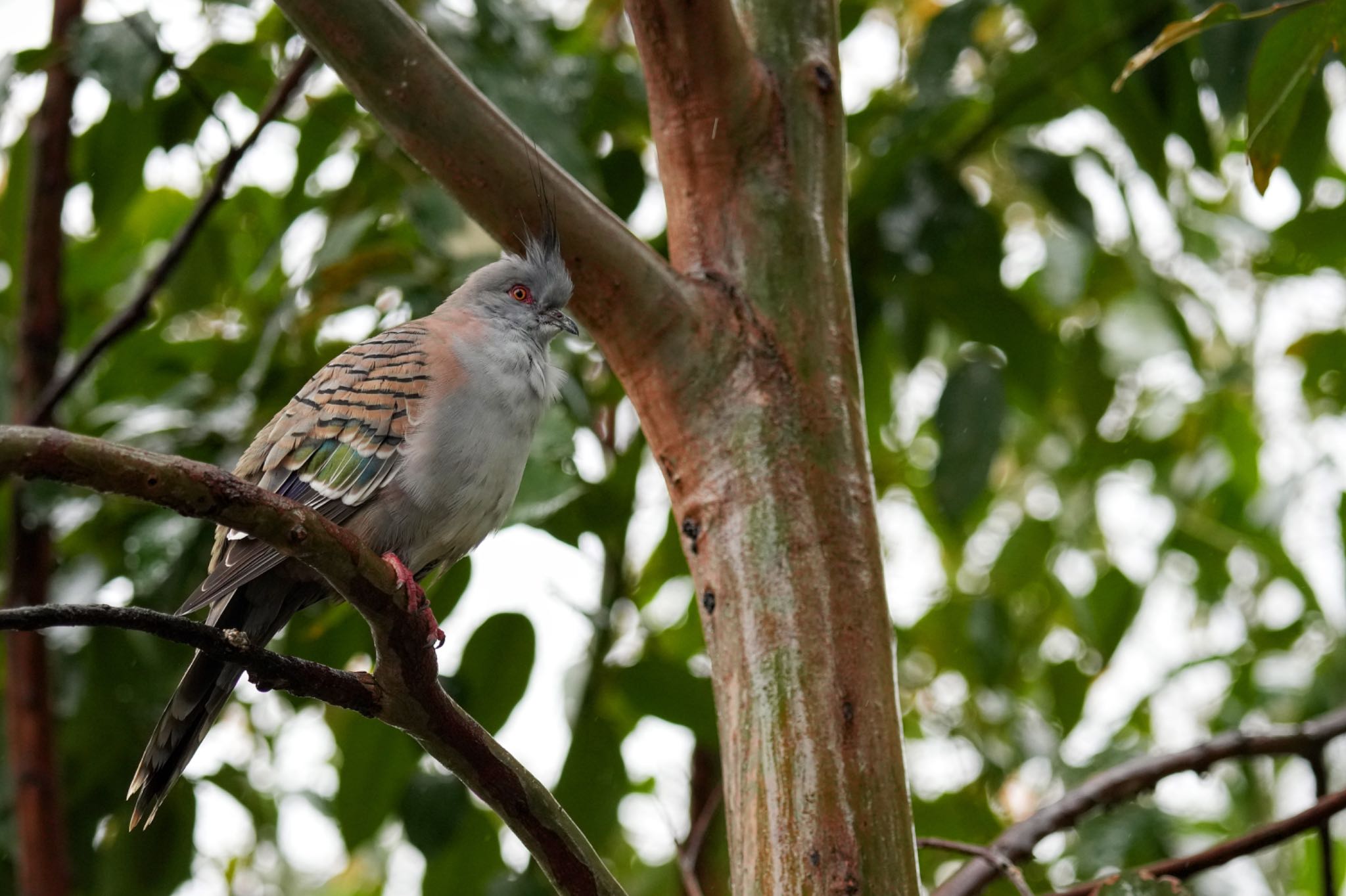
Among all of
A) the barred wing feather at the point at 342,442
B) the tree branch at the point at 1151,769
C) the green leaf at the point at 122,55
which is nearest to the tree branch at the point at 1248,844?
the tree branch at the point at 1151,769

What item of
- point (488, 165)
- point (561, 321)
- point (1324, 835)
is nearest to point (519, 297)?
point (561, 321)

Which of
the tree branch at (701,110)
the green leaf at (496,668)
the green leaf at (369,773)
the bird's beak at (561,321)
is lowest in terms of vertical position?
the green leaf at (369,773)

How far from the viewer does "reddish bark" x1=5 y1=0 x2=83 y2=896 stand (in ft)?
10.4

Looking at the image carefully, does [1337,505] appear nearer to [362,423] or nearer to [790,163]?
[790,163]

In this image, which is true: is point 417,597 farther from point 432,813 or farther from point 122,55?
point 122,55

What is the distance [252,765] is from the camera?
4.47m

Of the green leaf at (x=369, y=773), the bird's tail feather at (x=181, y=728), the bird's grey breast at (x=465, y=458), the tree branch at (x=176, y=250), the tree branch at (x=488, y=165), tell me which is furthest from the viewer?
the green leaf at (x=369, y=773)

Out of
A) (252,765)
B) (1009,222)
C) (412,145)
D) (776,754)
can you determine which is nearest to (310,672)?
(776,754)

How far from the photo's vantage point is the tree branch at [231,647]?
4.54 feet

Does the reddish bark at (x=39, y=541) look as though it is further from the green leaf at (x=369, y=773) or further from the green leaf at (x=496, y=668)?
the green leaf at (x=496, y=668)

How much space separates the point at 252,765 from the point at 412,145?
3.07 metres

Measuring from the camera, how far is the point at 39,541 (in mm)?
3346

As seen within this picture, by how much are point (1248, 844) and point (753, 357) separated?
1203mm

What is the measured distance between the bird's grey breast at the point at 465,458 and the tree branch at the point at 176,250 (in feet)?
2.25
